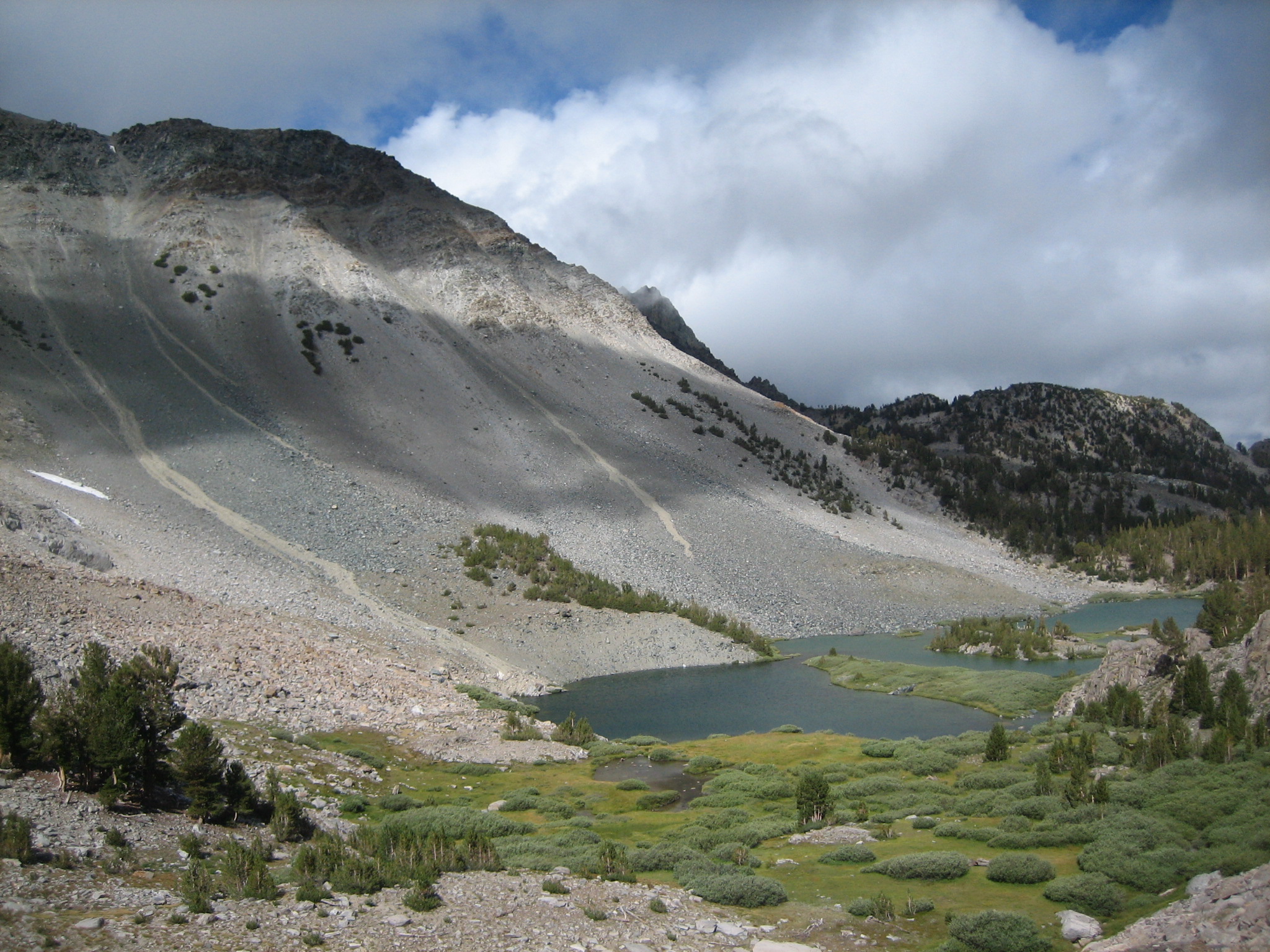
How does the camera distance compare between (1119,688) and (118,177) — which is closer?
(1119,688)

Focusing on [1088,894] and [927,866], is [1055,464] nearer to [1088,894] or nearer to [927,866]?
[927,866]

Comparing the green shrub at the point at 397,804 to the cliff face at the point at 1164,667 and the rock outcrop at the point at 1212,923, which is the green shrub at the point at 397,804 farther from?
the cliff face at the point at 1164,667

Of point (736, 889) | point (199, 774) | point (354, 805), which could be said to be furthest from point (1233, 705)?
point (199, 774)

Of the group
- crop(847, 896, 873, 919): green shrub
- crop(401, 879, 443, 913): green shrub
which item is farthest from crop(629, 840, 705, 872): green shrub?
crop(401, 879, 443, 913): green shrub

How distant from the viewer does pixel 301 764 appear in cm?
2327

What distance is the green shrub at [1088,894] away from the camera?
13047mm

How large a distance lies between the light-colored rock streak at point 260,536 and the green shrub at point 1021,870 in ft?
103

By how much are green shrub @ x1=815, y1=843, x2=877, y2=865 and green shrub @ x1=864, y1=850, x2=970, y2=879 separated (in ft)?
2.78

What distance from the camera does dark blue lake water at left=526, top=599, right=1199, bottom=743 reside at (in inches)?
1526

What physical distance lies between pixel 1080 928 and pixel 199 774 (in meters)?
16.2

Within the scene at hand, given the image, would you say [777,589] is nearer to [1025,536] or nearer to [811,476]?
[811,476]

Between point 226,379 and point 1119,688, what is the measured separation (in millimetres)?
69740

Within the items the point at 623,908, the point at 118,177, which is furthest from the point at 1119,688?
the point at 118,177

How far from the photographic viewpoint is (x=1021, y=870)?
15.0 metres
